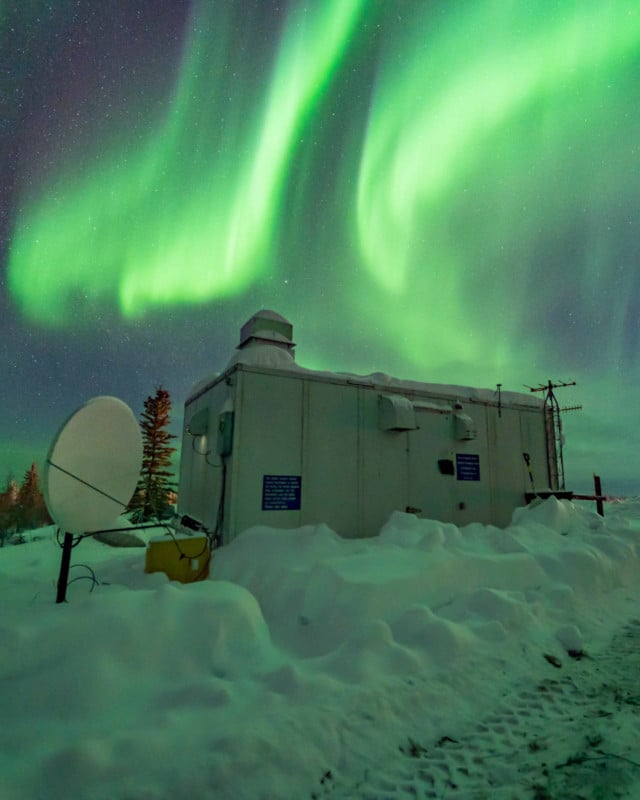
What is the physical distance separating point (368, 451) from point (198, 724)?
22.5 feet

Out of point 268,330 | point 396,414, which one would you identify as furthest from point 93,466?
point 268,330

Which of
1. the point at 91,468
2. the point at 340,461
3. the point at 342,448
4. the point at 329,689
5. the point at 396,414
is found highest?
the point at 396,414

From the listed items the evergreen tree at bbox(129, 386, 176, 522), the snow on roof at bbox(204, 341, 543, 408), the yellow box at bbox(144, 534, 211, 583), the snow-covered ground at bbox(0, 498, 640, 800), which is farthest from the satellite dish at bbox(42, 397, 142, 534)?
Result: the evergreen tree at bbox(129, 386, 176, 522)

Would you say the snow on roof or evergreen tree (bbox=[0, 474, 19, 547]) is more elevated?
the snow on roof

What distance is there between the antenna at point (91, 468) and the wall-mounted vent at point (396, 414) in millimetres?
5117

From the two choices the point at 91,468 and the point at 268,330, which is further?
the point at 268,330

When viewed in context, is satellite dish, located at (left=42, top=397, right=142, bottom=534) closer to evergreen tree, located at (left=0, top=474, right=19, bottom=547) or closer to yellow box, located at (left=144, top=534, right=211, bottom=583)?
yellow box, located at (left=144, top=534, right=211, bottom=583)

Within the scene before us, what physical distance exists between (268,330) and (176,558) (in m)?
6.24

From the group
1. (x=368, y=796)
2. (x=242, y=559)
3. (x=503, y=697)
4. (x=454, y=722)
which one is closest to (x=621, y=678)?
(x=503, y=697)

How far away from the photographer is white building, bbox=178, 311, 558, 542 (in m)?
8.35

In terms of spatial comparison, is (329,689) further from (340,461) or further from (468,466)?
(468,466)

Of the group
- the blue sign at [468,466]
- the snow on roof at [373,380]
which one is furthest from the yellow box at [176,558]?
the blue sign at [468,466]

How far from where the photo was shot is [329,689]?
3516mm

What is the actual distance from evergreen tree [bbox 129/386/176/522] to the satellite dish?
21.6 meters
